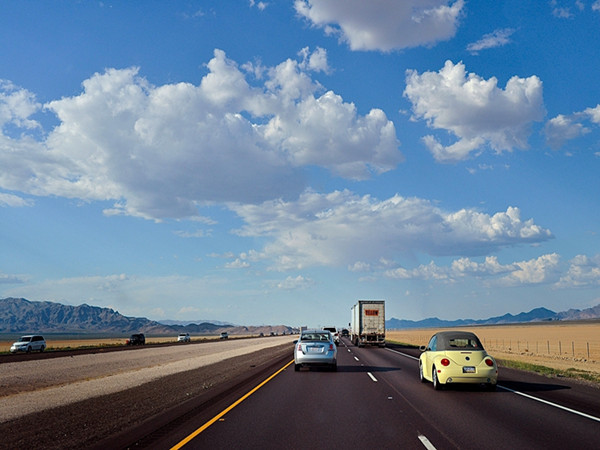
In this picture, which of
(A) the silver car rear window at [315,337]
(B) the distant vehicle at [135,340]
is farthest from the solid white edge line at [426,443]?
(B) the distant vehicle at [135,340]

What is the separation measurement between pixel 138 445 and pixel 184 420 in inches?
91.3

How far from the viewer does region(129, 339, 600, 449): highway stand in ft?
27.7

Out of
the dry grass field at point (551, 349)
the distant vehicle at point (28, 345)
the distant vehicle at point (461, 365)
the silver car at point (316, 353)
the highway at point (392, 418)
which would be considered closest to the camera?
the highway at point (392, 418)

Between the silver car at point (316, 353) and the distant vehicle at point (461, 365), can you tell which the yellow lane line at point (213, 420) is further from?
the distant vehicle at point (461, 365)

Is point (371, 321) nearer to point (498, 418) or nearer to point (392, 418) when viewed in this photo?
point (498, 418)

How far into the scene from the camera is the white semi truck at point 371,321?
1793 inches

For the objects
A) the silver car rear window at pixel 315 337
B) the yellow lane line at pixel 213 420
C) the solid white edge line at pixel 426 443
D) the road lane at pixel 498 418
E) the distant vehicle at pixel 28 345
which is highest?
the silver car rear window at pixel 315 337

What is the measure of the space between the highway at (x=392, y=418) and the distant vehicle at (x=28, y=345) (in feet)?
129

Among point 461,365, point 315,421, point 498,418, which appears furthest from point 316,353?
point 498,418

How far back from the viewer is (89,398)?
14578 mm

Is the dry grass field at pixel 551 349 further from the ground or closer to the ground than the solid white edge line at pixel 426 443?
further from the ground

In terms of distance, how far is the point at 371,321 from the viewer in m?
45.8

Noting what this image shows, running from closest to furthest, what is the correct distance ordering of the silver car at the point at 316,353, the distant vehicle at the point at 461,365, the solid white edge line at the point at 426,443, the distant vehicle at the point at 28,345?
the solid white edge line at the point at 426,443 → the distant vehicle at the point at 461,365 → the silver car at the point at 316,353 → the distant vehicle at the point at 28,345

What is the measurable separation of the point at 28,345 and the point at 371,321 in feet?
101
